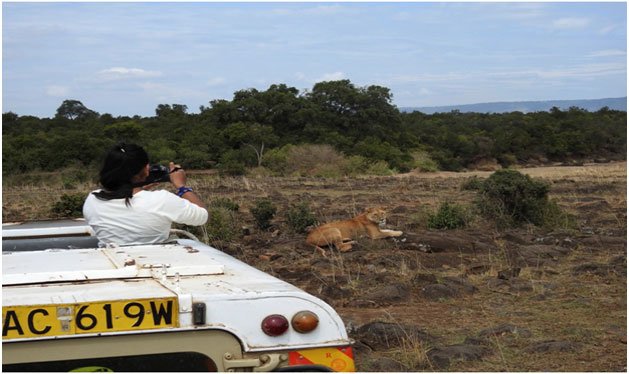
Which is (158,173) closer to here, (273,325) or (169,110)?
(273,325)

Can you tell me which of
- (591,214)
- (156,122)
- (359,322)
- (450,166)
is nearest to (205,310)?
(359,322)

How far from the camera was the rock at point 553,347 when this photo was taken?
6312 mm

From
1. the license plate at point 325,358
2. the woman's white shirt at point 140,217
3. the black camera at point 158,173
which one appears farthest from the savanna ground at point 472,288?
the license plate at point 325,358

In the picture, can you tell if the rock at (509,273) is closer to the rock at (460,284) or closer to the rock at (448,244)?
the rock at (460,284)

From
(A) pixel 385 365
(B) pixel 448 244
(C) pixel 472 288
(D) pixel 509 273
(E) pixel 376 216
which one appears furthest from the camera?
(E) pixel 376 216

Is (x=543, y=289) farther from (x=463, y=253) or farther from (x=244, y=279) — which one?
(x=244, y=279)

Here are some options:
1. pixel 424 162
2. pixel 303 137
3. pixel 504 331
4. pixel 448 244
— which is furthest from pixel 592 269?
pixel 303 137

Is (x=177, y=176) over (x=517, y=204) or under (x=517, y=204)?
over

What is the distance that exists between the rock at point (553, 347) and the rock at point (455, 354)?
0.95 ft

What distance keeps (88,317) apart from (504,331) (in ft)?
14.5

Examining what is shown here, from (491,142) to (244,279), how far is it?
42.3m

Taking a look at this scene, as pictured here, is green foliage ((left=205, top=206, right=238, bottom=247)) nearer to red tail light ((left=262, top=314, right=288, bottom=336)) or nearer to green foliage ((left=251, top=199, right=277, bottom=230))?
green foliage ((left=251, top=199, right=277, bottom=230))

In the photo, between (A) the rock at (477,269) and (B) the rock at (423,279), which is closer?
(B) the rock at (423,279)

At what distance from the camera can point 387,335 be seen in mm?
6723
